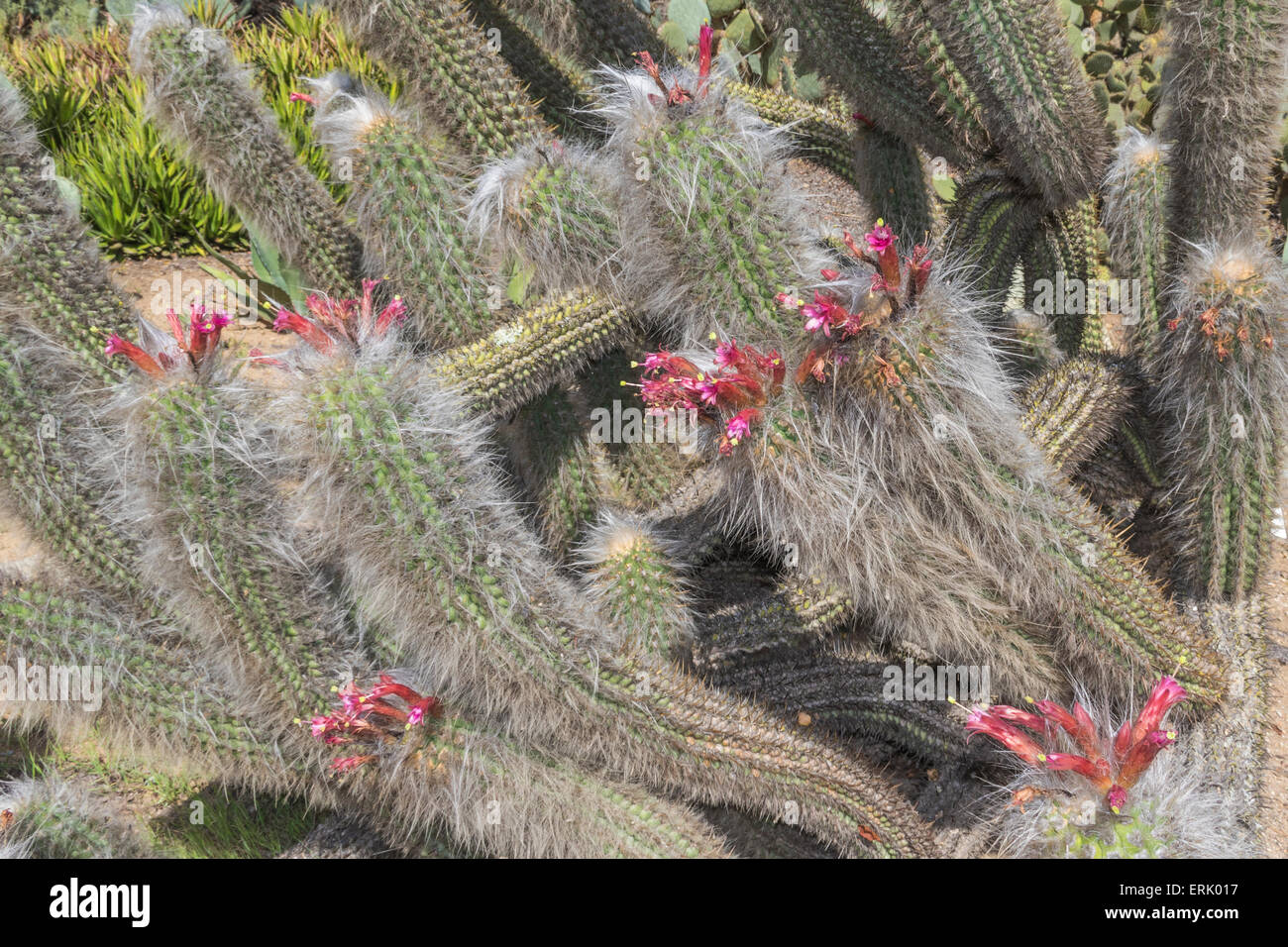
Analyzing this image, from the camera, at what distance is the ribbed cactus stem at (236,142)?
278cm

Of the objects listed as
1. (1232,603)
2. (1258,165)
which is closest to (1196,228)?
(1258,165)

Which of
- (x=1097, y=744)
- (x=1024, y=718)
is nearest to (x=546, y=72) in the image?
(x=1024, y=718)

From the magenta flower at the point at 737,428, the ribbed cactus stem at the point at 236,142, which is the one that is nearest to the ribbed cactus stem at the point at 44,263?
the ribbed cactus stem at the point at 236,142

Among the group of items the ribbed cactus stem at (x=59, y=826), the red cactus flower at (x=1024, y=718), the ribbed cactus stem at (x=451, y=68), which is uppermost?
the ribbed cactus stem at (x=451, y=68)

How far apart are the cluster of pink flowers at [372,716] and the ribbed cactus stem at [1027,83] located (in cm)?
207

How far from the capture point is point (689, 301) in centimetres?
229

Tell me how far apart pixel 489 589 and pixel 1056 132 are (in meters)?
1.91

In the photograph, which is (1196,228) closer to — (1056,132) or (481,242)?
(1056,132)

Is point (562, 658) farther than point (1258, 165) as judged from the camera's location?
No

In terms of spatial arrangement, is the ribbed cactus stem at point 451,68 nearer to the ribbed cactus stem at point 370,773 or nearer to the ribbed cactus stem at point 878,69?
the ribbed cactus stem at point 878,69

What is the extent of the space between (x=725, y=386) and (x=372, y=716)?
3.40 ft

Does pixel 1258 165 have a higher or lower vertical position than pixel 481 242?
higher

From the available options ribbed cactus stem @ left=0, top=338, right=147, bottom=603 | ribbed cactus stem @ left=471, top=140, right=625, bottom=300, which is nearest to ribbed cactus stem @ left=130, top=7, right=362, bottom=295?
ribbed cactus stem @ left=471, top=140, right=625, bottom=300
